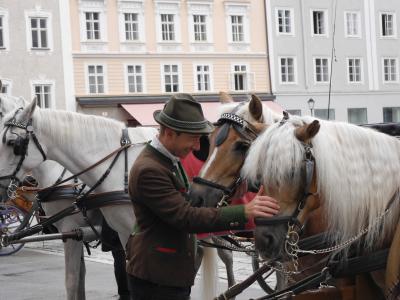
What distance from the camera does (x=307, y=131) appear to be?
3.16m

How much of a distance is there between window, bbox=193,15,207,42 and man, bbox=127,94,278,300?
30.3 m

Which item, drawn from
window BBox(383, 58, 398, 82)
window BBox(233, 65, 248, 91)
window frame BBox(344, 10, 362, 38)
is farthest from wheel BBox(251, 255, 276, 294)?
window BBox(383, 58, 398, 82)

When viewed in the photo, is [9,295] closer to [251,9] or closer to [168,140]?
[168,140]

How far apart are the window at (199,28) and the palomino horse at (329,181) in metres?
30.6

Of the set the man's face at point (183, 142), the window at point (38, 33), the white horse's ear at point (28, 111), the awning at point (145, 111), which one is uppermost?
the window at point (38, 33)

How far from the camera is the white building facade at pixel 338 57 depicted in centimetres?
3569

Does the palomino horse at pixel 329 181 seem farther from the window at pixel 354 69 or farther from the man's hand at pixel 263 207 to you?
the window at pixel 354 69

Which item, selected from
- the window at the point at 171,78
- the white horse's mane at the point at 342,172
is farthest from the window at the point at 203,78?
the white horse's mane at the point at 342,172

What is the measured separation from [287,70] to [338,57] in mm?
3347

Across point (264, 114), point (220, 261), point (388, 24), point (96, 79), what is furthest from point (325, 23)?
point (264, 114)

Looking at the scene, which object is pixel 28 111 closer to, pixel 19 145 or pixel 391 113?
pixel 19 145

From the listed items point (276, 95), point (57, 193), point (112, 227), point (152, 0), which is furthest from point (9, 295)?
point (276, 95)

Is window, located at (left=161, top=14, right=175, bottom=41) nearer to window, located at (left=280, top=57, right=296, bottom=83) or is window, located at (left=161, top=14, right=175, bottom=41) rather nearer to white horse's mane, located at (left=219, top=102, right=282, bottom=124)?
window, located at (left=280, top=57, right=296, bottom=83)

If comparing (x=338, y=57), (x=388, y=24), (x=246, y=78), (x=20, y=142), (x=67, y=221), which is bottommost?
(x=67, y=221)
